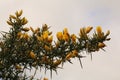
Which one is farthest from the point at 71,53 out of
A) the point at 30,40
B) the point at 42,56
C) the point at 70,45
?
the point at 30,40

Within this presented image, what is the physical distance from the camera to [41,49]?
399 cm

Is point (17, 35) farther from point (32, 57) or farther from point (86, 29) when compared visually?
point (86, 29)

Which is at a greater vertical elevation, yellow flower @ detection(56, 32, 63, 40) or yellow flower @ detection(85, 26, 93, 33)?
yellow flower @ detection(85, 26, 93, 33)

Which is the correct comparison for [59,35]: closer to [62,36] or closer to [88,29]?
[62,36]

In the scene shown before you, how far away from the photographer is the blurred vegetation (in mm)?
3867

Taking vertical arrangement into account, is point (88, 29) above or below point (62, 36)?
above

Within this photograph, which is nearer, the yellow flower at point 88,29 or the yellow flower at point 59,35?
the yellow flower at point 59,35

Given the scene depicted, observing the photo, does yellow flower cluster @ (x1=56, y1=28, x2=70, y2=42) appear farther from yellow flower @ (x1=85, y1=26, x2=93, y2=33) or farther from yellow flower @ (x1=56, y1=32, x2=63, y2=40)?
yellow flower @ (x1=85, y1=26, x2=93, y2=33)

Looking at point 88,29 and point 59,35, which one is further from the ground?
point 88,29

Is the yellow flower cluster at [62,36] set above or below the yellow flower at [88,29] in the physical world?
below

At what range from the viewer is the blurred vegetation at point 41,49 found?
387cm

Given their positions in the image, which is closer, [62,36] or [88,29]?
[62,36]

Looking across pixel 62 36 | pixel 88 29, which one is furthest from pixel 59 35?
pixel 88 29

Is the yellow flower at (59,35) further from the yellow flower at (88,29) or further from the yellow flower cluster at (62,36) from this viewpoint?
the yellow flower at (88,29)
